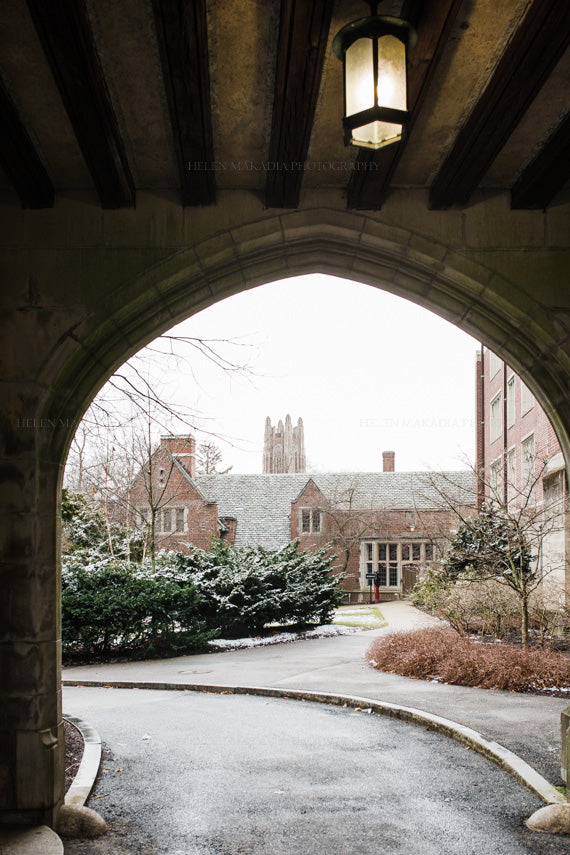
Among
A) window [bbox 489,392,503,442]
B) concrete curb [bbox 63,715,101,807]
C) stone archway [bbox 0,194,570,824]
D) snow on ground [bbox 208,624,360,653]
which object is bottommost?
snow on ground [bbox 208,624,360,653]

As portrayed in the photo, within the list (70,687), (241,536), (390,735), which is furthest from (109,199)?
(241,536)

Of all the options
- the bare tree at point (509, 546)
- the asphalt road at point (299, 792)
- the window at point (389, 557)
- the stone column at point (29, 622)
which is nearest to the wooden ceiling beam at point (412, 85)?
the stone column at point (29, 622)

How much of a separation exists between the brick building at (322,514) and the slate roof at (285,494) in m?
0.05

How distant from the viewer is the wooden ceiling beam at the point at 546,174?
12.9 ft

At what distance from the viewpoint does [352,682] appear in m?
10.2

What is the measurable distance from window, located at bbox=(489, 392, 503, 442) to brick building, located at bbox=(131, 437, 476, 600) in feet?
20.1

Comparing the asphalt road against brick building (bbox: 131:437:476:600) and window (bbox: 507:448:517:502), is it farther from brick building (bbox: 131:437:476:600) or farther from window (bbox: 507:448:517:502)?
brick building (bbox: 131:437:476:600)

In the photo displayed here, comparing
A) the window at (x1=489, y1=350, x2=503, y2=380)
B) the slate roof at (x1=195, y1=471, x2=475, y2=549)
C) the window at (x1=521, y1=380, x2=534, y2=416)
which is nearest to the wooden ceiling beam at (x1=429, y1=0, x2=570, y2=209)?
the window at (x1=521, y1=380, x2=534, y2=416)

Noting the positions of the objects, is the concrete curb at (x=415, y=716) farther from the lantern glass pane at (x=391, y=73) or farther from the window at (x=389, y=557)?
the window at (x=389, y=557)

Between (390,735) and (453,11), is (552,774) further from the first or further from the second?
(453,11)

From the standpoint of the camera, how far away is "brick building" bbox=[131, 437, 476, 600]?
104 feet

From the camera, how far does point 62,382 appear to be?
4.65m

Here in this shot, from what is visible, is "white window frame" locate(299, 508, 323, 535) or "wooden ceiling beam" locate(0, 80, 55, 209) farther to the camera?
"white window frame" locate(299, 508, 323, 535)

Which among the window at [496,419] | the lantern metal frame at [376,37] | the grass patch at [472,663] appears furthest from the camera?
the window at [496,419]
